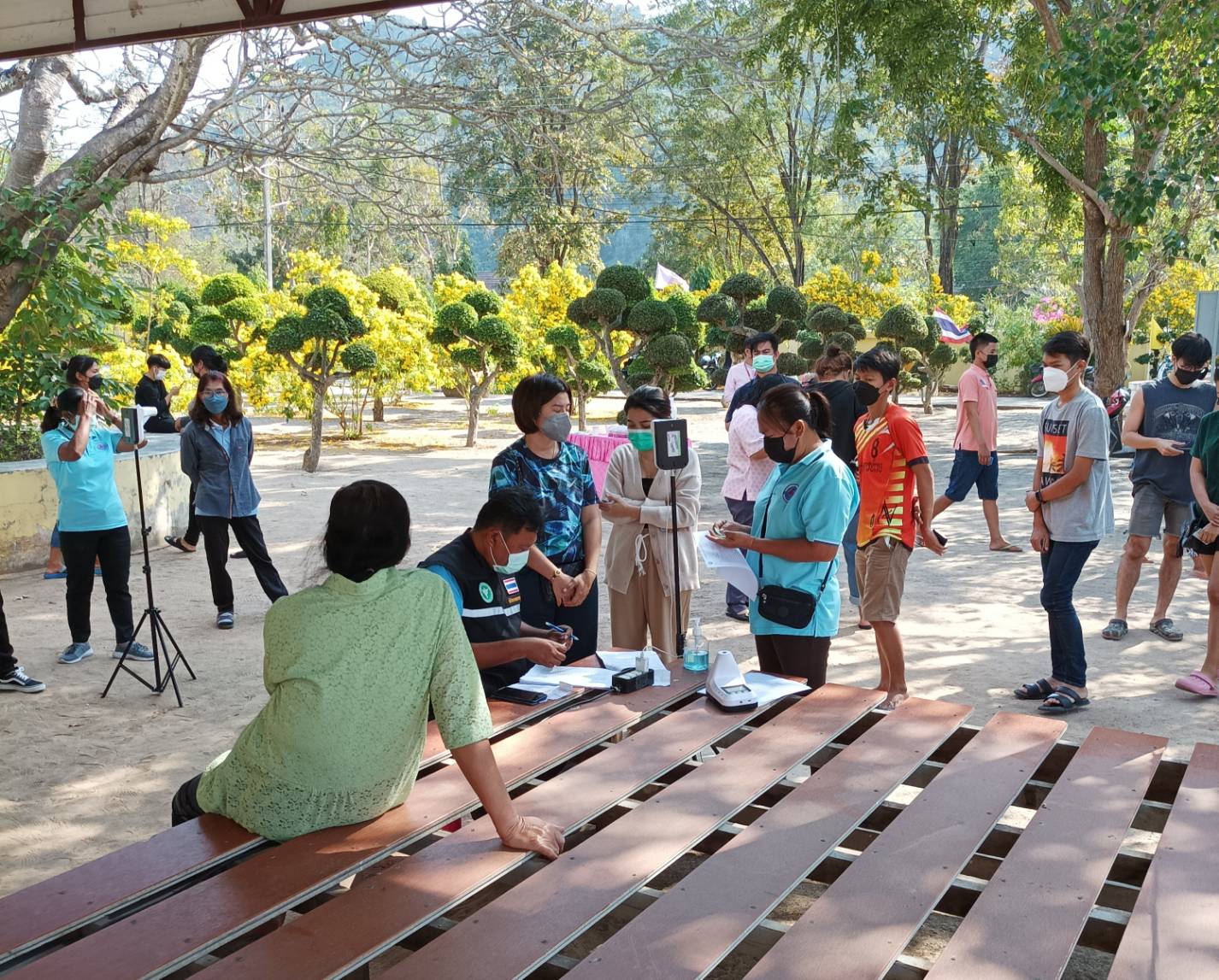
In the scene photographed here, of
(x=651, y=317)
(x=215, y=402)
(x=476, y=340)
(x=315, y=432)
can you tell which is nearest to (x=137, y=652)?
(x=215, y=402)

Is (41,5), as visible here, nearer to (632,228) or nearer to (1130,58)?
(1130,58)

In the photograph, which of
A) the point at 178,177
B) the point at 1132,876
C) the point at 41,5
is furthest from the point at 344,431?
the point at 1132,876

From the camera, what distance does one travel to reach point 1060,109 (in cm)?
758

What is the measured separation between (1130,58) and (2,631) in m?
7.81

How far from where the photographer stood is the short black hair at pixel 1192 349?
20.3ft

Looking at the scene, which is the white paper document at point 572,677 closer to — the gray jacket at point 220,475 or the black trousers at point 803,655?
the black trousers at point 803,655

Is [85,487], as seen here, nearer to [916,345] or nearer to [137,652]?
[137,652]

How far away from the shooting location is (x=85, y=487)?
20.7 ft

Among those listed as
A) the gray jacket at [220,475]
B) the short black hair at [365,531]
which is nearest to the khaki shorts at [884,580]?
the short black hair at [365,531]

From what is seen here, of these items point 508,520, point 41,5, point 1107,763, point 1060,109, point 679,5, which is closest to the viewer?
point 1107,763

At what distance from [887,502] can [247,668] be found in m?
3.64

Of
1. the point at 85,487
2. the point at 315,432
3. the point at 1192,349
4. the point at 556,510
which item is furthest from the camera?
the point at 315,432

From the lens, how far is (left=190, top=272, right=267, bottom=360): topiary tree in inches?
733

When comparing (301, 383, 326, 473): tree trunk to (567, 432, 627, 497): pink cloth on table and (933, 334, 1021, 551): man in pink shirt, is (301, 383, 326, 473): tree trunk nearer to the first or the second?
(567, 432, 627, 497): pink cloth on table
